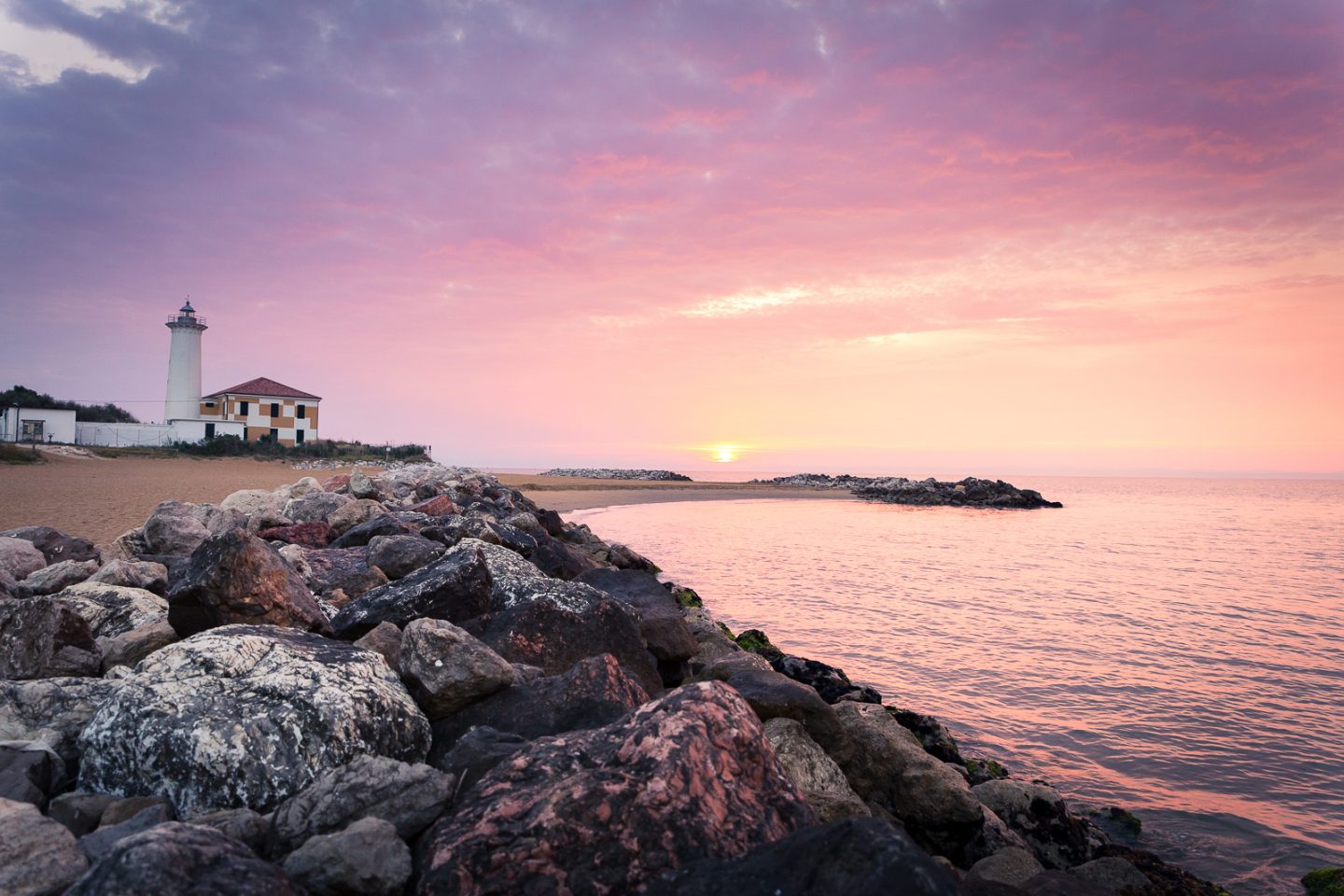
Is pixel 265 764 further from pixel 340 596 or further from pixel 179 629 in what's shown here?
pixel 340 596

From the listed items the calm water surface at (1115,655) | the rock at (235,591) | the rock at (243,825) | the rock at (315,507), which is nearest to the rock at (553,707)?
the rock at (243,825)

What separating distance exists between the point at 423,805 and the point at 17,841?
1421mm

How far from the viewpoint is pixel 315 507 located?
1238 centimetres

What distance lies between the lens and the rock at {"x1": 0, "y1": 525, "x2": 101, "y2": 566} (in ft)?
31.2

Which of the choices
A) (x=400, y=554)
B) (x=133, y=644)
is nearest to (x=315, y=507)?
(x=400, y=554)

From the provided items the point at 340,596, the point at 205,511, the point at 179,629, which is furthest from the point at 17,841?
the point at 205,511

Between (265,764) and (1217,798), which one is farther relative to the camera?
(1217,798)

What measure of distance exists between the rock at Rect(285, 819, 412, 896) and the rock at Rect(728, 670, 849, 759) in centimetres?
309

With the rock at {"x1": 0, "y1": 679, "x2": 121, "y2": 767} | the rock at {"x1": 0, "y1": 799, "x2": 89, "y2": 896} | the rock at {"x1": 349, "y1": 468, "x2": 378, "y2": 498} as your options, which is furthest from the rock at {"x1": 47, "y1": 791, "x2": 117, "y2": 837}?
the rock at {"x1": 349, "y1": 468, "x2": 378, "y2": 498}

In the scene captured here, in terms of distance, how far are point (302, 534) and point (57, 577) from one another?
3.01 meters

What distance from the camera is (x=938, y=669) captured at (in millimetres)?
10438

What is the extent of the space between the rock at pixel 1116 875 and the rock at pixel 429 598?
4.46 m

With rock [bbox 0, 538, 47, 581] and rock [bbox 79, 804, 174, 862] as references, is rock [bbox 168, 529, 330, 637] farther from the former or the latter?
rock [bbox 0, 538, 47, 581]

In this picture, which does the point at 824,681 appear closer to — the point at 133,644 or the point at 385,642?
the point at 385,642
